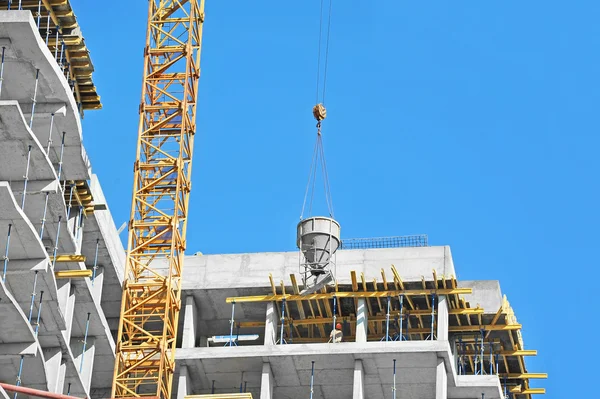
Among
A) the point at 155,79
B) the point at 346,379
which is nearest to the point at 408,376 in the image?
the point at 346,379

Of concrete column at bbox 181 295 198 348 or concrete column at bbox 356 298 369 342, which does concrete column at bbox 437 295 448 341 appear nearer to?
concrete column at bbox 356 298 369 342

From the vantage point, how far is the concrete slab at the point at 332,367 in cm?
7175

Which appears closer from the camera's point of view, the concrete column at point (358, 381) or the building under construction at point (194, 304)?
the building under construction at point (194, 304)

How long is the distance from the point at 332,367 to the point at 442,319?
491 cm

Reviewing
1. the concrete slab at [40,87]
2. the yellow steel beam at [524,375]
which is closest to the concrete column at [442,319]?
the yellow steel beam at [524,375]

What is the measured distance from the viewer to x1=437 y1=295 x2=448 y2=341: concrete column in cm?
7244

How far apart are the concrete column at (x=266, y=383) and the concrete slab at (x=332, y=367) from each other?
284mm

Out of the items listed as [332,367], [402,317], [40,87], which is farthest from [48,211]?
[402,317]

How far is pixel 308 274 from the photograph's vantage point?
7338 centimetres

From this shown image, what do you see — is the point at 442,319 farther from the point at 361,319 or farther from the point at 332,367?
the point at 332,367

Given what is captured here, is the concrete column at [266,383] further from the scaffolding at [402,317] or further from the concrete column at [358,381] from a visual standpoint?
the concrete column at [358,381]

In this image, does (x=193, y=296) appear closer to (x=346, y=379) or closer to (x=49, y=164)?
(x=346, y=379)

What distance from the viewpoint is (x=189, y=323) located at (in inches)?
2968

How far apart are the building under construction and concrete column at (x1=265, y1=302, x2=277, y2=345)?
7cm
